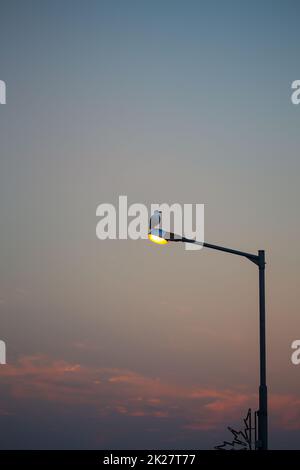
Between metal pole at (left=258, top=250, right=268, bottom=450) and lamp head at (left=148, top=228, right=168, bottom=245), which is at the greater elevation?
lamp head at (left=148, top=228, right=168, bottom=245)

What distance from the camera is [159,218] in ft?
68.6

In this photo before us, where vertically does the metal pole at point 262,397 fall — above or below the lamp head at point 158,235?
below

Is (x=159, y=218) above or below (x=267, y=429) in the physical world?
above

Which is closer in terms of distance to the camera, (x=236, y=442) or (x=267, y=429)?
(x=267, y=429)
